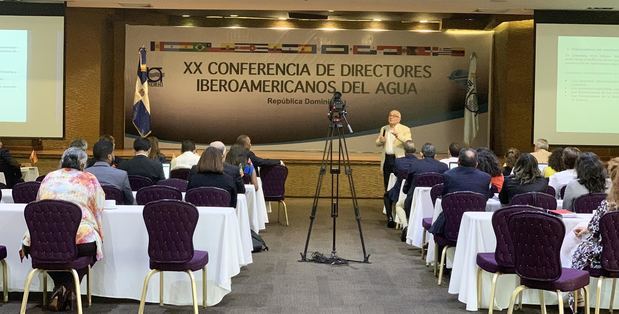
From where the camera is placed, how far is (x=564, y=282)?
17.1ft

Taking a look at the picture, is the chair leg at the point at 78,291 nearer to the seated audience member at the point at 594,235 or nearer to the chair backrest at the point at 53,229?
the chair backrest at the point at 53,229

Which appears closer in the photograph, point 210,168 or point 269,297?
point 269,297

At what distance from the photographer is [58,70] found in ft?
44.6

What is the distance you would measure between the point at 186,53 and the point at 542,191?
458 inches

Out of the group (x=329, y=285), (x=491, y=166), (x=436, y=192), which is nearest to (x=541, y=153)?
(x=491, y=166)

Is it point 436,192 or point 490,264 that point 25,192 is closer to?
point 436,192

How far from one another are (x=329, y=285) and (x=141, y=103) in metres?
10.4

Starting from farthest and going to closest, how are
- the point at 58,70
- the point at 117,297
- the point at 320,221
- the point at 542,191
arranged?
the point at 58,70
the point at 320,221
the point at 542,191
the point at 117,297

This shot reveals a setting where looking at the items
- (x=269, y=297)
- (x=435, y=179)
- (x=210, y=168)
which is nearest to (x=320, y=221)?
(x=435, y=179)

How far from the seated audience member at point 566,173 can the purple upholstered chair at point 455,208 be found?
1.63 m

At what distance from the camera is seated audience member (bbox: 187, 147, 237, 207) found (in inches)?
302

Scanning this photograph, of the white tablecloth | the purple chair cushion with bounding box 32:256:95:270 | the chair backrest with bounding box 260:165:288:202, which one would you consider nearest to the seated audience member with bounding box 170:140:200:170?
the chair backrest with bounding box 260:165:288:202

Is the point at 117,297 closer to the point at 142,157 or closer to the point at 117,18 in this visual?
the point at 142,157

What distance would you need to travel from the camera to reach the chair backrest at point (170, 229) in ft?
18.6
